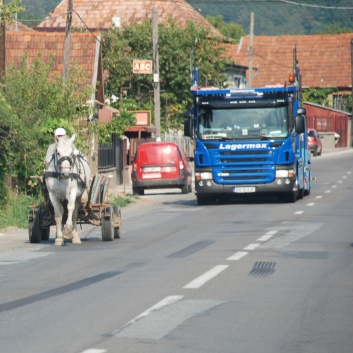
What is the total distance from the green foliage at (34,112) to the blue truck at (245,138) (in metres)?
3.20

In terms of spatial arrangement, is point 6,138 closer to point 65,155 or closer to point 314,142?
point 65,155

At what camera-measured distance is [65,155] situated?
19.2 metres

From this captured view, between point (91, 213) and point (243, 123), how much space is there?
1112cm

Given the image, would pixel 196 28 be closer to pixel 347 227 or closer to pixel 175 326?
pixel 347 227

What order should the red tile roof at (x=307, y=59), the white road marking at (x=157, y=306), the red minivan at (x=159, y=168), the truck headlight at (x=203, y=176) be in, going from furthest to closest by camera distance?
1. the red tile roof at (x=307, y=59)
2. the red minivan at (x=159, y=168)
3. the truck headlight at (x=203, y=176)
4. the white road marking at (x=157, y=306)

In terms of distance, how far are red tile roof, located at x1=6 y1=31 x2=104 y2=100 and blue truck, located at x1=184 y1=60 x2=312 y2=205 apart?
13.1 meters

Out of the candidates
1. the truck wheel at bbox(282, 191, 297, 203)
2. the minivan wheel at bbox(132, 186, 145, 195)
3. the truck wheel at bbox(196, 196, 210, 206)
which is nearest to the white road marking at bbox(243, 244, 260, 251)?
the truck wheel at bbox(282, 191, 297, 203)

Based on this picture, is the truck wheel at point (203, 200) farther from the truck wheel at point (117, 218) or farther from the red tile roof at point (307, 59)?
the red tile roof at point (307, 59)

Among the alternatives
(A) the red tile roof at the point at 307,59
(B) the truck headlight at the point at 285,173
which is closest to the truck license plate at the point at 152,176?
(B) the truck headlight at the point at 285,173

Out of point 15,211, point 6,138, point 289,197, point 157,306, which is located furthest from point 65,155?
point 289,197

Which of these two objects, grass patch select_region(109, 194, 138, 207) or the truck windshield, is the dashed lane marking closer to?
the truck windshield

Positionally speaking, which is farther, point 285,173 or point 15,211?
point 285,173

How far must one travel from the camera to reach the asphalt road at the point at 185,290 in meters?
9.59

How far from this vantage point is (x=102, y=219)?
66.1ft
